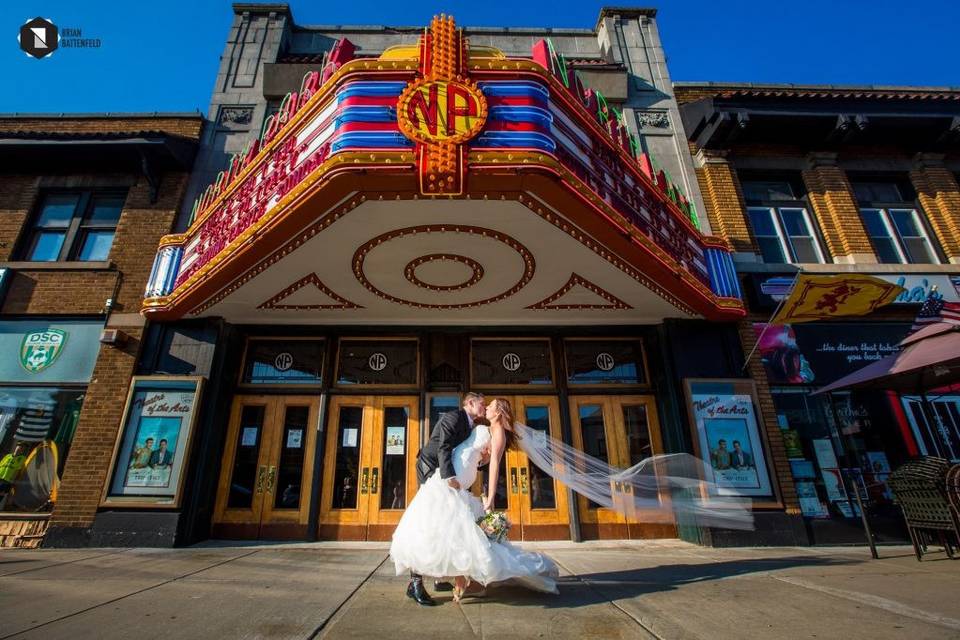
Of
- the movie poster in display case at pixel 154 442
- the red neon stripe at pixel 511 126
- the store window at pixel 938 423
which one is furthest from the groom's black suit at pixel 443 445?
the store window at pixel 938 423

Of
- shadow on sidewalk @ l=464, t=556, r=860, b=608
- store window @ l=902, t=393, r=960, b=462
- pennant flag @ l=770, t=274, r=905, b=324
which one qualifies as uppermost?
→ pennant flag @ l=770, t=274, r=905, b=324

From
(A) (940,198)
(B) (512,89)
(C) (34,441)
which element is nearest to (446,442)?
(B) (512,89)

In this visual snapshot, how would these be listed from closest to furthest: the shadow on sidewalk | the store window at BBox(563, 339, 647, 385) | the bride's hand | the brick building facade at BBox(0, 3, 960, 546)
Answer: the shadow on sidewalk < the bride's hand < the brick building facade at BBox(0, 3, 960, 546) < the store window at BBox(563, 339, 647, 385)

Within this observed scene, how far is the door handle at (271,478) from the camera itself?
7.80 m

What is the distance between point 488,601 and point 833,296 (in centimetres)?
715

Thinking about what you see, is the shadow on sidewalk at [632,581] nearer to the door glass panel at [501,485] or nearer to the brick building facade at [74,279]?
the door glass panel at [501,485]

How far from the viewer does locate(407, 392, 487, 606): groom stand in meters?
3.87

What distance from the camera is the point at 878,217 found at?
9812 millimetres

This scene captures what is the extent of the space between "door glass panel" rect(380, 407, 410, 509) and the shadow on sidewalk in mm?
4004

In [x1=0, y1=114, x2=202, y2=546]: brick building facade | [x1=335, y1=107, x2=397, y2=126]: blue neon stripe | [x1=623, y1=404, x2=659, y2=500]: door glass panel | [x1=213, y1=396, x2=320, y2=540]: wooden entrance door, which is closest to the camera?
[x1=335, y1=107, x2=397, y2=126]: blue neon stripe

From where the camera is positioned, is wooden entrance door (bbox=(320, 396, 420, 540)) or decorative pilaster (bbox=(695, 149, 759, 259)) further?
decorative pilaster (bbox=(695, 149, 759, 259))

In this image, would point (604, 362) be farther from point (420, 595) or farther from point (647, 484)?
point (420, 595)

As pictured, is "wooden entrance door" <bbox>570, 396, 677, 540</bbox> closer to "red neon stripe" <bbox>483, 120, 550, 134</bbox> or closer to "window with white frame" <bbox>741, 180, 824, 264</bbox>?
"window with white frame" <bbox>741, 180, 824, 264</bbox>

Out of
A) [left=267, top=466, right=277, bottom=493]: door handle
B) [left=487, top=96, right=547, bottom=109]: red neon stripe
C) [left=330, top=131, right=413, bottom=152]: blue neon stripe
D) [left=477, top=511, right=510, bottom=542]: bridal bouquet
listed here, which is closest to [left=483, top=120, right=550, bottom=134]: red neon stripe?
[left=487, top=96, right=547, bottom=109]: red neon stripe
